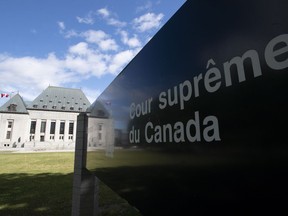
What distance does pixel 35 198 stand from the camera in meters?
7.52

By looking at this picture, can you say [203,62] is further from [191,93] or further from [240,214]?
[240,214]

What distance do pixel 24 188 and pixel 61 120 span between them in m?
64.1

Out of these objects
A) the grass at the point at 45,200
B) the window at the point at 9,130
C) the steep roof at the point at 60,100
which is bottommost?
the grass at the point at 45,200

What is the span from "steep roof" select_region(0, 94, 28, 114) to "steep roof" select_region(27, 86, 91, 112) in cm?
200

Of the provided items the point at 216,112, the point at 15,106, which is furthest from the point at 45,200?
the point at 15,106

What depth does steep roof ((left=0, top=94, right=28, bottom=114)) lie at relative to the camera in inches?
2532

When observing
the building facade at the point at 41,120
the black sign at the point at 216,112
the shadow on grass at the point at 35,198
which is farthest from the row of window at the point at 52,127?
the black sign at the point at 216,112

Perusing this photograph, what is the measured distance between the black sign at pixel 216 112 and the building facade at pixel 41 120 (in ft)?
207

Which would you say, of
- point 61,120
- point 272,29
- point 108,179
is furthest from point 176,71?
point 61,120

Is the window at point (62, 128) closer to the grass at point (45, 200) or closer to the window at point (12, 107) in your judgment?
the window at point (12, 107)

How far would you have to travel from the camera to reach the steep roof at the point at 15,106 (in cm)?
6431

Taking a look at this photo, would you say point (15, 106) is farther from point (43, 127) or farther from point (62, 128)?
point (62, 128)

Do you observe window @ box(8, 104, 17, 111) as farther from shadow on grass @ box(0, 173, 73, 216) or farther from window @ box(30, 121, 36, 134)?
shadow on grass @ box(0, 173, 73, 216)

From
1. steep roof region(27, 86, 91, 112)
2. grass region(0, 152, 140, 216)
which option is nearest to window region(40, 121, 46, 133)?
steep roof region(27, 86, 91, 112)
